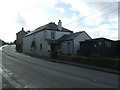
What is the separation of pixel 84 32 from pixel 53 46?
24.8 ft

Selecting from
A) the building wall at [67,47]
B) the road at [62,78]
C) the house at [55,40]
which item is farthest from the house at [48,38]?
the road at [62,78]

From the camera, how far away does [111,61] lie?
2459cm

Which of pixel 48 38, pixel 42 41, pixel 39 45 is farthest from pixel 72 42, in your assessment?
pixel 39 45

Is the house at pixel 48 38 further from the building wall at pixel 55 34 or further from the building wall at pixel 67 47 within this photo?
the building wall at pixel 67 47

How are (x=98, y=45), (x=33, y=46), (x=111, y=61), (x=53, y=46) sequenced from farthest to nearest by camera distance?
1. (x=33, y=46)
2. (x=53, y=46)
3. (x=98, y=45)
4. (x=111, y=61)

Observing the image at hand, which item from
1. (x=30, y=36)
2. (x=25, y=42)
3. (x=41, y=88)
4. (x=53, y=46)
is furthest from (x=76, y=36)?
(x=41, y=88)

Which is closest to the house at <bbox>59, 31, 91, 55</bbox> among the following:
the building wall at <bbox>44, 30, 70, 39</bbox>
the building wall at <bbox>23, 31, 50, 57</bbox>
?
the building wall at <bbox>44, 30, 70, 39</bbox>

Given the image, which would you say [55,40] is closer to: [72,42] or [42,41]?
[42,41]

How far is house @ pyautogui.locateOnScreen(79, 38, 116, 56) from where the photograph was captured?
4266 cm

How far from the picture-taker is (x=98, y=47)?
42719mm

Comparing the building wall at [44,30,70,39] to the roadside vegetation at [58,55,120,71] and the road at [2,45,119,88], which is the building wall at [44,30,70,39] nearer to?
the roadside vegetation at [58,55,120,71]

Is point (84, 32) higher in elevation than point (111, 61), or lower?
higher

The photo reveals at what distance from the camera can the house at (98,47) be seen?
4266 centimetres

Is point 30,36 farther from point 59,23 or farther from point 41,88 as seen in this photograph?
point 41,88
